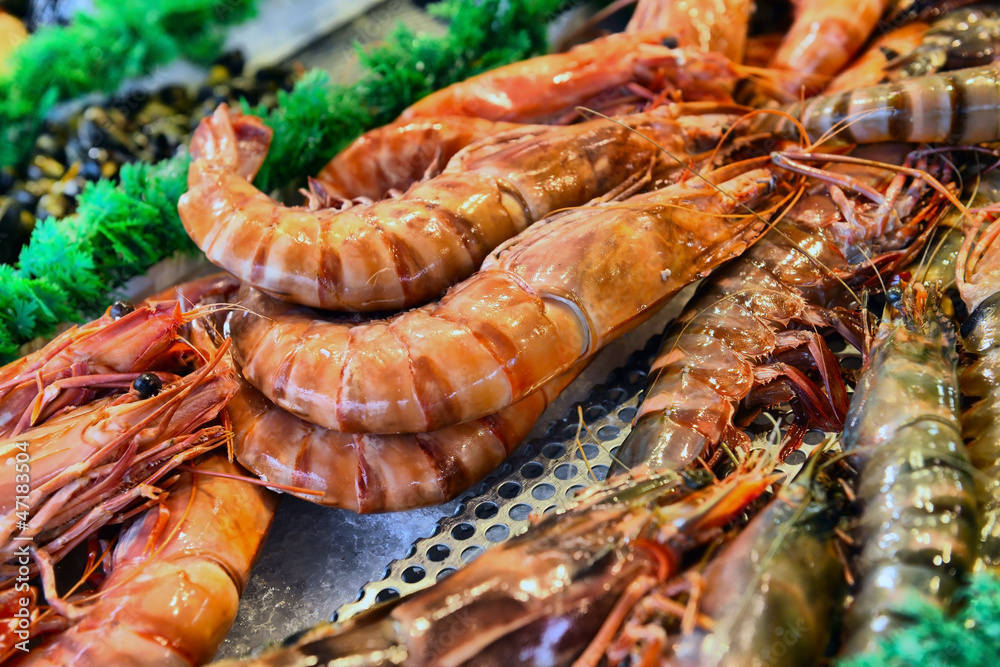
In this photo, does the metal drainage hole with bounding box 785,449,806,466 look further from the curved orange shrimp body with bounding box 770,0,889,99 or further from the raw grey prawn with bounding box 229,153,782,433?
the curved orange shrimp body with bounding box 770,0,889,99

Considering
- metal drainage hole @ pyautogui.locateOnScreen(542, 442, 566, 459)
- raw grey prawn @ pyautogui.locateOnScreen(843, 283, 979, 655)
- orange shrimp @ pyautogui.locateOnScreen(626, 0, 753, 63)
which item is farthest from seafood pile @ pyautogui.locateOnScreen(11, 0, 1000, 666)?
orange shrimp @ pyautogui.locateOnScreen(626, 0, 753, 63)

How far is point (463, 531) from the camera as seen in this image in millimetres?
1915

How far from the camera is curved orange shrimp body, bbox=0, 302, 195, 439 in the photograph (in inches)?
76.9

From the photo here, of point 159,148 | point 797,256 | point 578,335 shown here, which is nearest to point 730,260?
point 797,256

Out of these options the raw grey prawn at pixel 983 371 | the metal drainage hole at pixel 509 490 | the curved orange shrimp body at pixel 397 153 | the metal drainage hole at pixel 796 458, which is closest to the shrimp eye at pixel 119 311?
the curved orange shrimp body at pixel 397 153

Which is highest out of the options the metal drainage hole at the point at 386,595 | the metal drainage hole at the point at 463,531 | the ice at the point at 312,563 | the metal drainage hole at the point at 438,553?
the metal drainage hole at the point at 463,531

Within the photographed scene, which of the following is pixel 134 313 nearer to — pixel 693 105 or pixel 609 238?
pixel 609 238

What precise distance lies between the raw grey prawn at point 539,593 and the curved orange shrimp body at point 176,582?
345 millimetres

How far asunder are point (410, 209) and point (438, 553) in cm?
105

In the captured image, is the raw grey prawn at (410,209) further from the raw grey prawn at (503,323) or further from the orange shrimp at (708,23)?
the orange shrimp at (708,23)

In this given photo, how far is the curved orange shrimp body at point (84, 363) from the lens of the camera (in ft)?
6.40

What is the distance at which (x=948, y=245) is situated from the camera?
220 centimetres

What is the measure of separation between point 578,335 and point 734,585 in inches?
34.4

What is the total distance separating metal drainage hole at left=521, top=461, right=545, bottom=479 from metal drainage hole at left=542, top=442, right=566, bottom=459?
4 cm
